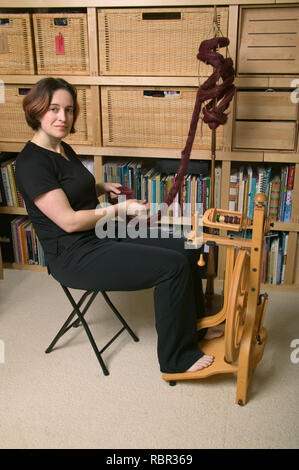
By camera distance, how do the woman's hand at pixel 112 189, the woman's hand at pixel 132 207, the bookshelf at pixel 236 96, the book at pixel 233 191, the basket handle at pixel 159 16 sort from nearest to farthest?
the woman's hand at pixel 132 207
the woman's hand at pixel 112 189
the bookshelf at pixel 236 96
the basket handle at pixel 159 16
the book at pixel 233 191

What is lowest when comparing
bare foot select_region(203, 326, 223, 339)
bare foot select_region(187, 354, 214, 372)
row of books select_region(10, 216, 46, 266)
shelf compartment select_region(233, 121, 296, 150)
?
bare foot select_region(187, 354, 214, 372)

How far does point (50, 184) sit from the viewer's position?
1.73 meters

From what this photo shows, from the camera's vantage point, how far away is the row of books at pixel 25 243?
2.84 metres

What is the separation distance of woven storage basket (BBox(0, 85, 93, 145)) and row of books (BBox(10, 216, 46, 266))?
0.51 metres

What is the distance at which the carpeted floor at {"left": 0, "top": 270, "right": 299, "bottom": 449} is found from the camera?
1637 mm

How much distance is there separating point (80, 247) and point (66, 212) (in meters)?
0.17

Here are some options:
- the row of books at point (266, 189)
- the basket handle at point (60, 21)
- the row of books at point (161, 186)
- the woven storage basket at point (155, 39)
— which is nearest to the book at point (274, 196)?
the row of books at point (266, 189)

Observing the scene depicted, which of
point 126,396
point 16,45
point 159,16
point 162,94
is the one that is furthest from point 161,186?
point 126,396

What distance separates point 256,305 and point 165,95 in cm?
124

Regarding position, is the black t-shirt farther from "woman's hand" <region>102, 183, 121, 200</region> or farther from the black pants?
"woman's hand" <region>102, 183, 121, 200</region>

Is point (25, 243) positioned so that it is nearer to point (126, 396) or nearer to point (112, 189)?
point (112, 189)

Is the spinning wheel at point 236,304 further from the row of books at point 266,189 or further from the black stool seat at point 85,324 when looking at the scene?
the row of books at point 266,189

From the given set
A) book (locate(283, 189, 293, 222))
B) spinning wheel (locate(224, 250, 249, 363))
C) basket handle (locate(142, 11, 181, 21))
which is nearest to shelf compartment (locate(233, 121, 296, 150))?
book (locate(283, 189, 293, 222))

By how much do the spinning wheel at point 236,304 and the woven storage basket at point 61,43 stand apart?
1434 mm
